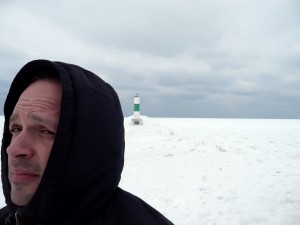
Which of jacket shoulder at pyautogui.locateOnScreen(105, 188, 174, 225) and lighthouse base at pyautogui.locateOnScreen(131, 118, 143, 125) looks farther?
lighthouse base at pyautogui.locateOnScreen(131, 118, 143, 125)

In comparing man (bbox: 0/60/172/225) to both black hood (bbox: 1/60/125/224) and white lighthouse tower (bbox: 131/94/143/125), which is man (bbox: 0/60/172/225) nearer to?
black hood (bbox: 1/60/125/224)

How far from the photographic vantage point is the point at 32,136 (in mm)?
1662

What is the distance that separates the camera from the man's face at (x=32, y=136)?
5.11 ft

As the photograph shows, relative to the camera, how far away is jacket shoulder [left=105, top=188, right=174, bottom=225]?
4.93 feet

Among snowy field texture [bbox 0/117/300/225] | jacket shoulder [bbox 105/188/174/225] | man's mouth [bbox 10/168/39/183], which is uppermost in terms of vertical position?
man's mouth [bbox 10/168/39/183]

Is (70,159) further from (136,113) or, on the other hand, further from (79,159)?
(136,113)

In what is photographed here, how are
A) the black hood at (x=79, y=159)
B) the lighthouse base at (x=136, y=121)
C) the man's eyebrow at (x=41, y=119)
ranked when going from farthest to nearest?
the lighthouse base at (x=136, y=121) → the man's eyebrow at (x=41, y=119) → the black hood at (x=79, y=159)

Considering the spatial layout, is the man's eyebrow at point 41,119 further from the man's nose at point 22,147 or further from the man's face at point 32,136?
the man's nose at point 22,147

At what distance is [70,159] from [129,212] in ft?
1.57

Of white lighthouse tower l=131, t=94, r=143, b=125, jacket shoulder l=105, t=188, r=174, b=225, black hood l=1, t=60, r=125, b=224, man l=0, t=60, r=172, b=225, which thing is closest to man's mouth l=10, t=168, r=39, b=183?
man l=0, t=60, r=172, b=225

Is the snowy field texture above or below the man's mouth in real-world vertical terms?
below

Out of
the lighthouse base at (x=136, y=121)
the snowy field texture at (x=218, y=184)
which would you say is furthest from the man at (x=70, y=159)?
Answer: the lighthouse base at (x=136, y=121)

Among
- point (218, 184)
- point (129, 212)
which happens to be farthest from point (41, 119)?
point (218, 184)

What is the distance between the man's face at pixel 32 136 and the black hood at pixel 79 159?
0.13 m
